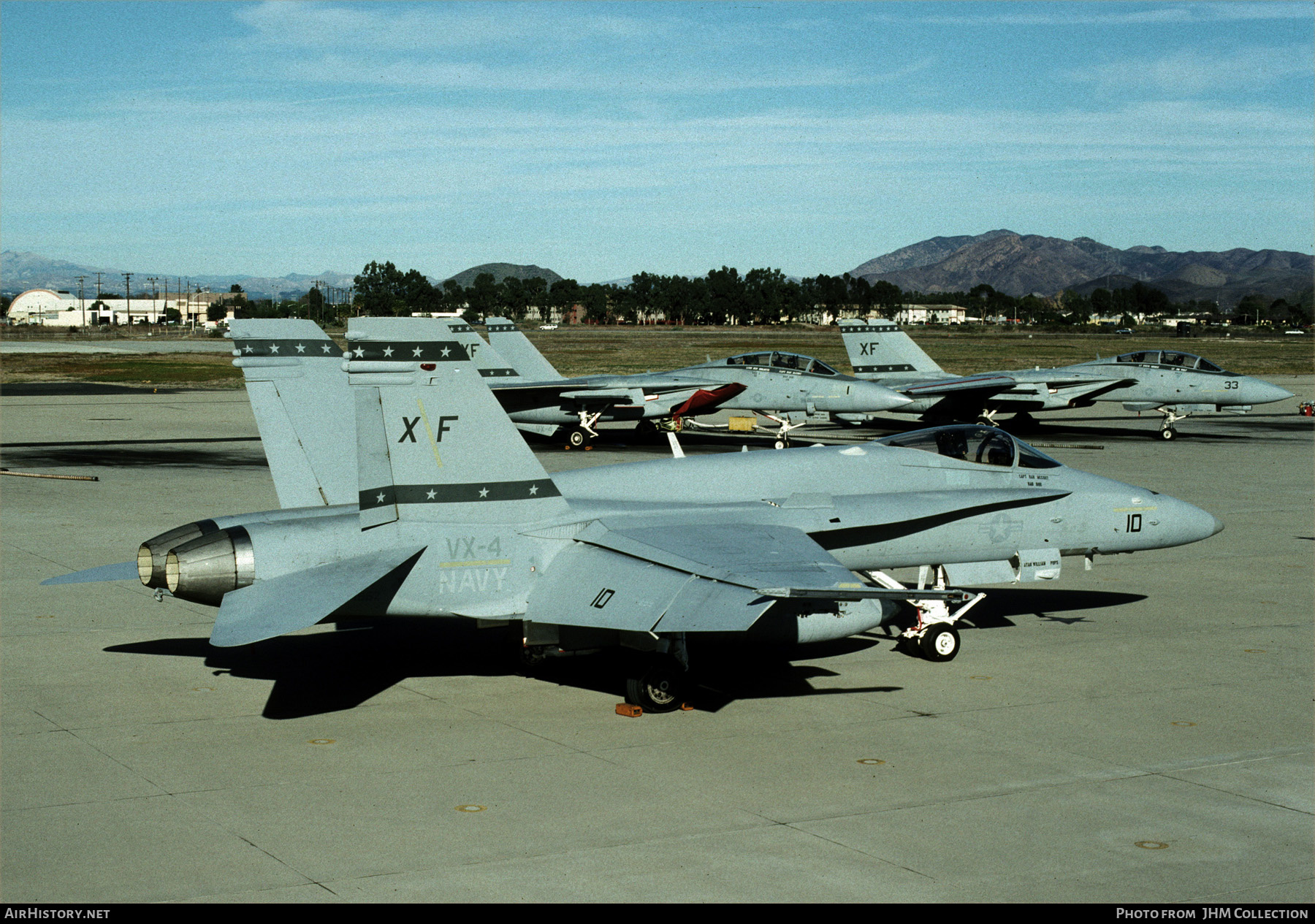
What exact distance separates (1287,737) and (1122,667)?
242 cm

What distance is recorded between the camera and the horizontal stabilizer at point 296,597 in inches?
359

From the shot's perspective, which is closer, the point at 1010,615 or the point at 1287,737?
the point at 1287,737

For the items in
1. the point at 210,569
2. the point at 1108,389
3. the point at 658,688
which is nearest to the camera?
the point at 210,569

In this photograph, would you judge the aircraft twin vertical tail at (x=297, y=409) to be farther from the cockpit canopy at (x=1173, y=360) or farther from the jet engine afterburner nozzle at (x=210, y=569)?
the cockpit canopy at (x=1173, y=360)

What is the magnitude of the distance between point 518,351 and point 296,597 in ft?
90.6

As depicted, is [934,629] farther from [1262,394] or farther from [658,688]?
[1262,394]

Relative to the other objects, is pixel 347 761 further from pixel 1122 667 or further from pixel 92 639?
pixel 1122 667

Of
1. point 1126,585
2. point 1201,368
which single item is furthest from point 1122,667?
point 1201,368

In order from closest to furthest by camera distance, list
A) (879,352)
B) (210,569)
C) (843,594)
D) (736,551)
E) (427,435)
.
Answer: (843,594), (210,569), (736,551), (427,435), (879,352)

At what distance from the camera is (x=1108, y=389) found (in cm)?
3912

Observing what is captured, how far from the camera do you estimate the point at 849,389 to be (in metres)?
36.2

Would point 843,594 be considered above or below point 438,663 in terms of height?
above

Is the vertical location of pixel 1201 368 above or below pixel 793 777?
above

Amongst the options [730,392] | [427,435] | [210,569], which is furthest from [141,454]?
[427,435]
